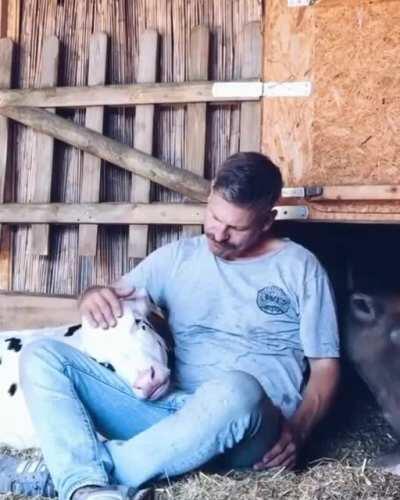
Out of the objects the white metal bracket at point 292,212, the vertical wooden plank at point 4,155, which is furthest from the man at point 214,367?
the vertical wooden plank at point 4,155

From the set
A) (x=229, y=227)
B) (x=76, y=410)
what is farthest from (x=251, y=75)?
(x=76, y=410)

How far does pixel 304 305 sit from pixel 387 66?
4.41 ft

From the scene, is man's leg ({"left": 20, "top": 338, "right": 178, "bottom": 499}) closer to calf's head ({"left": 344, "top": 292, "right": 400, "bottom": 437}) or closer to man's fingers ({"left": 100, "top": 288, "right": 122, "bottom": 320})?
man's fingers ({"left": 100, "top": 288, "right": 122, "bottom": 320})

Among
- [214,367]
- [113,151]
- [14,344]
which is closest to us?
[214,367]

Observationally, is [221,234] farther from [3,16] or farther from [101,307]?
[3,16]

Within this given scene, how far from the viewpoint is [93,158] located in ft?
16.7

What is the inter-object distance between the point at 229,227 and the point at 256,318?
1.28 ft

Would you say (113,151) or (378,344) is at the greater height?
(113,151)

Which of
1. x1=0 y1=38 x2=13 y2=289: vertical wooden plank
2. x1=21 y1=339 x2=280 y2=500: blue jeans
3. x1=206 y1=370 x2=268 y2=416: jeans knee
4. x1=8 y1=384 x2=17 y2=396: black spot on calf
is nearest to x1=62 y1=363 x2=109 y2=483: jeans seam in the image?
x1=21 y1=339 x2=280 y2=500: blue jeans

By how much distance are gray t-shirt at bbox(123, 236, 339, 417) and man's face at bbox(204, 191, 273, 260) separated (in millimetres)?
98

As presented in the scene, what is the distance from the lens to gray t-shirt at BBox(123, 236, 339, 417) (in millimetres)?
3504

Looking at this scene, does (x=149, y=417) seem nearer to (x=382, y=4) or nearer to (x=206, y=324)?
(x=206, y=324)

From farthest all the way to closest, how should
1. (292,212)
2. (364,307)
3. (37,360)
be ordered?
(364,307) → (292,212) → (37,360)

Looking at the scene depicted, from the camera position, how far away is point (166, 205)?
4.86 meters
